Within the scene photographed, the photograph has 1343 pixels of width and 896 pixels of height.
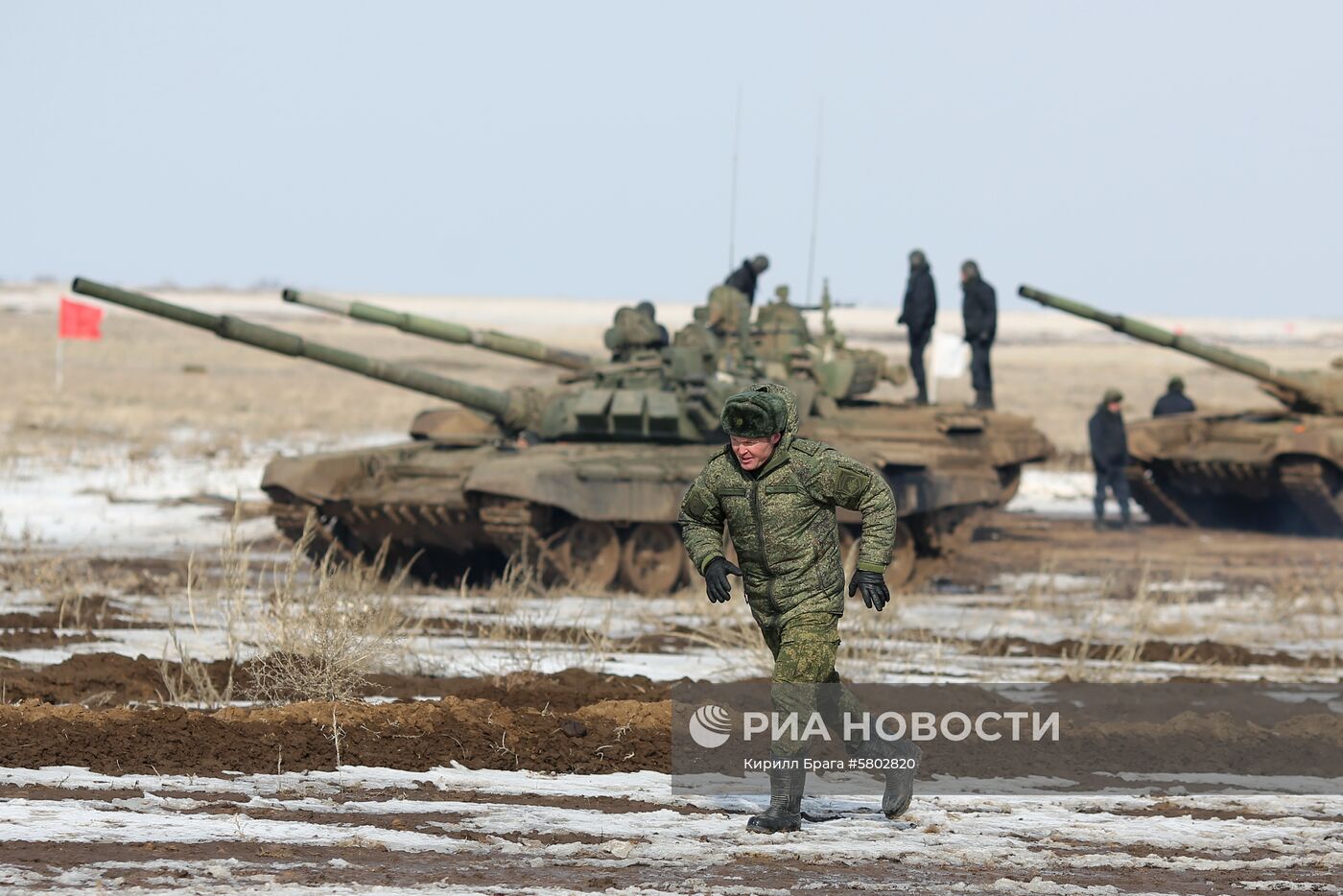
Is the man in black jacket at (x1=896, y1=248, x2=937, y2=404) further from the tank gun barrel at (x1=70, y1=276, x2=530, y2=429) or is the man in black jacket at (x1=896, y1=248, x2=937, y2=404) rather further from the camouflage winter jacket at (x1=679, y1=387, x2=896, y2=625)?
the camouflage winter jacket at (x1=679, y1=387, x2=896, y2=625)

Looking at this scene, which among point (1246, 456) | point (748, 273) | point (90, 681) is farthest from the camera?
point (1246, 456)

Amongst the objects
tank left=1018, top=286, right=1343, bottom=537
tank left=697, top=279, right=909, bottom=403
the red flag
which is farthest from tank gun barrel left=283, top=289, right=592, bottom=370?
the red flag

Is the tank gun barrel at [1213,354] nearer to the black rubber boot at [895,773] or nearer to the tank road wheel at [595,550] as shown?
the tank road wheel at [595,550]

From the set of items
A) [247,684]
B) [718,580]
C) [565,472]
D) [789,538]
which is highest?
[789,538]

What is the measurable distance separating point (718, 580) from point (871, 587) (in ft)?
1.60

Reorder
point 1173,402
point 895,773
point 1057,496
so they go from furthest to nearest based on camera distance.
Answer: point 1057,496 → point 1173,402 → point 895,773

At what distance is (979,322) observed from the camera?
2278 cm

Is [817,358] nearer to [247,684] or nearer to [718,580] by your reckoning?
[247,684]

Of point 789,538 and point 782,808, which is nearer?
point 782,808

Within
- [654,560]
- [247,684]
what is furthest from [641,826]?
[654,560]

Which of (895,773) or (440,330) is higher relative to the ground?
(440,330)

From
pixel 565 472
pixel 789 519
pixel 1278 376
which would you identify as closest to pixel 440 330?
pixel 565 472

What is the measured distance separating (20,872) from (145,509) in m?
16.7

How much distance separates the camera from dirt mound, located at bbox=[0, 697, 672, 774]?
7504 millimetres
